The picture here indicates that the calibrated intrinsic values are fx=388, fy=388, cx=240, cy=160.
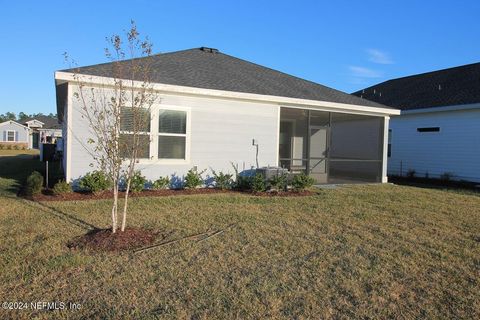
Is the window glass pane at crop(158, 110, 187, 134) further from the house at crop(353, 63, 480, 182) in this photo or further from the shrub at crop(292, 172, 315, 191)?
the house at crop(353, 63, 480, 182)

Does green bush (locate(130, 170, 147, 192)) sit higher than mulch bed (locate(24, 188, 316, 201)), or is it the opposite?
green bush (locate(130, 170, 147, 192))

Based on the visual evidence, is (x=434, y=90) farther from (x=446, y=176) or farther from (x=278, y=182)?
(x=278, y=182)

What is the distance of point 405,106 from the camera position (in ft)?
60.3

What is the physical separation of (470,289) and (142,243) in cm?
412

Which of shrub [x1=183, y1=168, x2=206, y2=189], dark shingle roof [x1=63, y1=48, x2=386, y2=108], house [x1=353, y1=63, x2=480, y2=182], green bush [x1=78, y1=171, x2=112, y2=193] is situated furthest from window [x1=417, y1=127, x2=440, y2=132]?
green bush [x1=78, y1=171, x2=112, y2=193]

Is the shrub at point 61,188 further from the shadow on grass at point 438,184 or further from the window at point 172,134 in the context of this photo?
the shadow on grass at point 438,184

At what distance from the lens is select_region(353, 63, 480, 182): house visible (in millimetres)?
15461

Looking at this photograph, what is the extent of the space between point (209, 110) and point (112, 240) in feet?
21.2

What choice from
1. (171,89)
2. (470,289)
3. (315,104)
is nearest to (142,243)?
(470,289)

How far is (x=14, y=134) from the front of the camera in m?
52.3

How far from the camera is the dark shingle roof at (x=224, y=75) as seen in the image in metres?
11.0

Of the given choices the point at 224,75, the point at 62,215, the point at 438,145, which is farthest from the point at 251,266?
the point at 438,145

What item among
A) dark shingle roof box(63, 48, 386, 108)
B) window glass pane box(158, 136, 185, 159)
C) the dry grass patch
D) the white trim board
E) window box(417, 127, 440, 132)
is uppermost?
dark shingle roof box(63, 48, 386, 108)

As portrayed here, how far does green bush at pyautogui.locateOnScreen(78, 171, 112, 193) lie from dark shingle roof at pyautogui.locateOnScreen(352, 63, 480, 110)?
13.8 m
